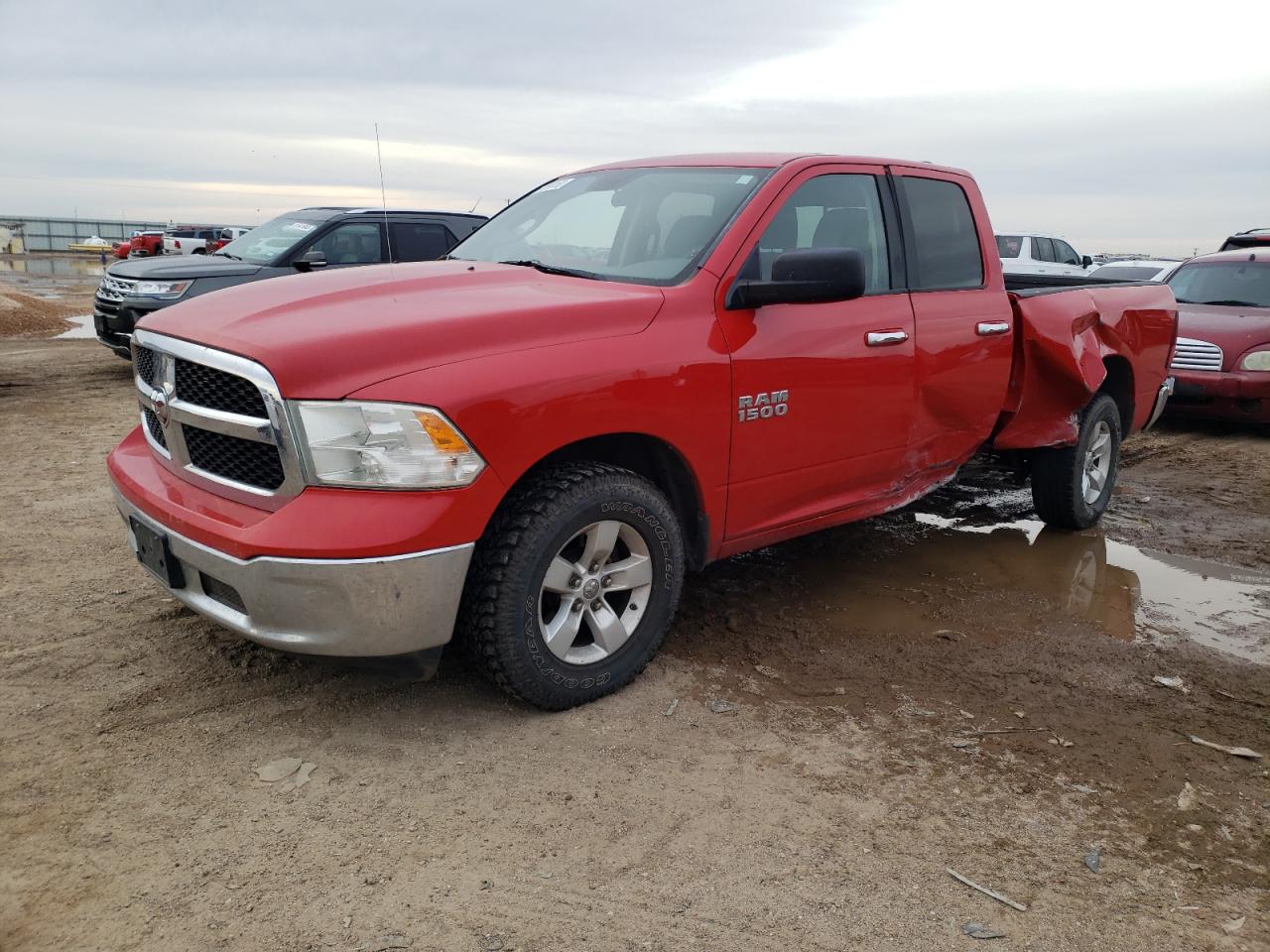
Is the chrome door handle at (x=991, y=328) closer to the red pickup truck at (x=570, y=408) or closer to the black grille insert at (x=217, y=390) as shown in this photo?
the red pickup truck at (x=570, y=408)

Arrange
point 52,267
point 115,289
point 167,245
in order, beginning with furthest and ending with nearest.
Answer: point 52,267 → point 167,245 → point 115,289

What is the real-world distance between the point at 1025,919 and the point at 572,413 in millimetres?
1863

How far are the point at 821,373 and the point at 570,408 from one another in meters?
1.22

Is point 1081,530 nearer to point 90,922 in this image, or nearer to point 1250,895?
point 1250,895

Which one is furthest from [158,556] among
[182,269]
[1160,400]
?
[182,269]

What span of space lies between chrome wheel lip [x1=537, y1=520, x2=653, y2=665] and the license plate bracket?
1.17 m

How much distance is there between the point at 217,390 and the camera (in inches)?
122

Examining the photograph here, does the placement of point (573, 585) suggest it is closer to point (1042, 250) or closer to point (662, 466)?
point (662, 466)

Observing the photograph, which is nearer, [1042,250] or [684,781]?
[684,781]

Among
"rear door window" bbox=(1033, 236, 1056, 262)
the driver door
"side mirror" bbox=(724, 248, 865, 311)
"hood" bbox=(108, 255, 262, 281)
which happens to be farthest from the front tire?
"rear door window" bbox=(1033, 236, 1056, 262)

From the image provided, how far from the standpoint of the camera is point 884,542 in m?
5.52

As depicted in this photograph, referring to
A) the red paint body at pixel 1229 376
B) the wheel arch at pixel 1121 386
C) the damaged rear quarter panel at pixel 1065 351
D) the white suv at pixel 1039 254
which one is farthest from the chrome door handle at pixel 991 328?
the white suv at pixel 1039 254

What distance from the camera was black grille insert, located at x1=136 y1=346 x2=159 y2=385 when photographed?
11.4 ft

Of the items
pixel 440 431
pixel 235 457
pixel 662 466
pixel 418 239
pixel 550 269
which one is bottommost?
pixel 662 466
